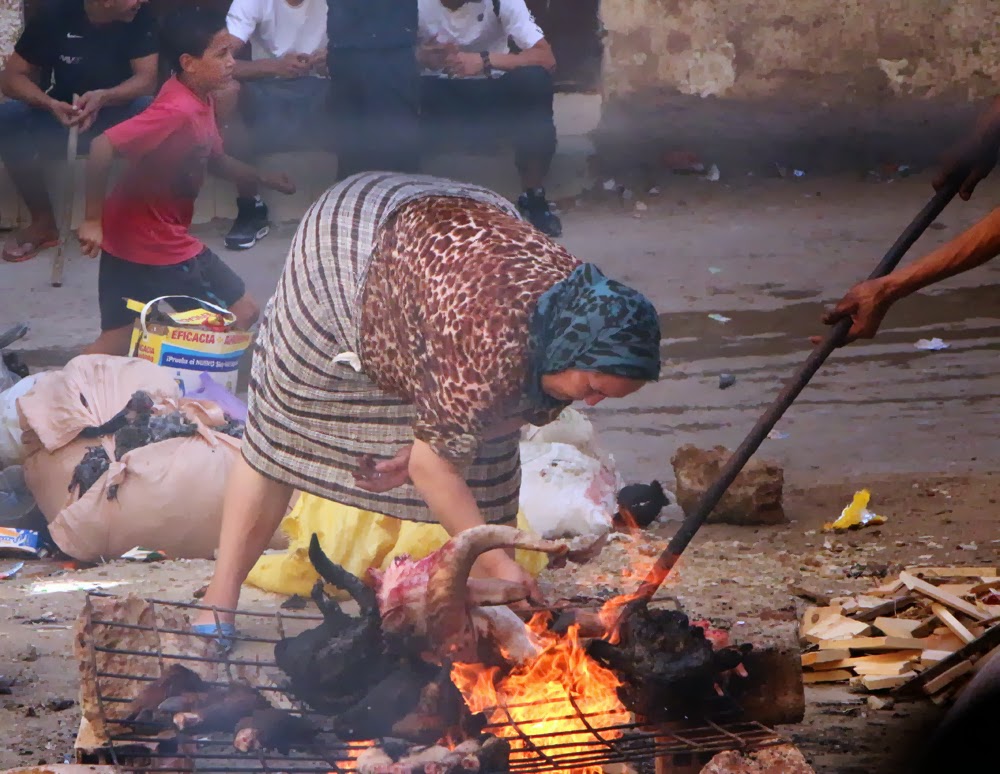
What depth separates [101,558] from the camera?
467 cm

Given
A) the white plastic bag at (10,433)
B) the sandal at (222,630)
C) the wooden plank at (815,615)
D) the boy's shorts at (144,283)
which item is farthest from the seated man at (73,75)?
the wooden plank at (815,615)

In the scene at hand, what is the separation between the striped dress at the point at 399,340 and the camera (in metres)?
3.00

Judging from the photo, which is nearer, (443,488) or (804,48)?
(443,488)

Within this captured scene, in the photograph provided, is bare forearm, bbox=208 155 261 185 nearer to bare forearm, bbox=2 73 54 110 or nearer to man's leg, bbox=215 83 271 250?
man's leg, bbox=215 83 271 250

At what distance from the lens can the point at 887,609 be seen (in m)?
4.10

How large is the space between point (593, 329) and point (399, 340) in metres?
0.57

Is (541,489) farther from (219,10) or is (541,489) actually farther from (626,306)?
(219,10)

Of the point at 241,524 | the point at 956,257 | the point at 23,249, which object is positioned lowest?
the point at 23,249

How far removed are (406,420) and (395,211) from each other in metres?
0.59

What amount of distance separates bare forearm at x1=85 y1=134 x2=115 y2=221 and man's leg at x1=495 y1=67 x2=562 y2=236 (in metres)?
2.79

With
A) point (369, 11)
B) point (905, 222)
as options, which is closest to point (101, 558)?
point (369, 11)

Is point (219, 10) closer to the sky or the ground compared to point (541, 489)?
closer to the sky

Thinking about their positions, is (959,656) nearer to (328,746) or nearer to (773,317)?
(328,746)

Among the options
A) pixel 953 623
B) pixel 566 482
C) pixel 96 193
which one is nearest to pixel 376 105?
pixel 96 193
